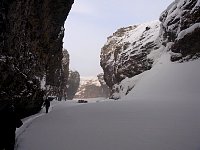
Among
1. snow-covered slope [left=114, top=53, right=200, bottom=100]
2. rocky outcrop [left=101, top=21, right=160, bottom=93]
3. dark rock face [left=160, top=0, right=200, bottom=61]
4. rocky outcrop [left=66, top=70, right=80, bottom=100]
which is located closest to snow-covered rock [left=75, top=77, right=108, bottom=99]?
rocky outcrop [left=66, top=70, right=80, bottom=100]

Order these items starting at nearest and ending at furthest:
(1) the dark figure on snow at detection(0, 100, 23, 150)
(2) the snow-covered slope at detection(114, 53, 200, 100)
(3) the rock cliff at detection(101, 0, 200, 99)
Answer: (1) the dark figure on snow at detection(0, 100, 23, 150) → (2) the snow-covered slope at detection(114, 53, 200, 100) → (3) the rock cliff at detection(101, 0, 200, 99)

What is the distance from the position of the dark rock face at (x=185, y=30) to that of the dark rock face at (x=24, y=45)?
41.1 feet

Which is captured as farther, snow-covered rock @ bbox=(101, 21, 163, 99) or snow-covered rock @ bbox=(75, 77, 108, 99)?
snow-covered rock @ bbox=(75, 77, 108, 99)

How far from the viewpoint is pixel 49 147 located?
24.0 feet

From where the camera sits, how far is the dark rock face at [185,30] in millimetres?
27188

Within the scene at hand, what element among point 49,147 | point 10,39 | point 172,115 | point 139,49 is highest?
point 139,49

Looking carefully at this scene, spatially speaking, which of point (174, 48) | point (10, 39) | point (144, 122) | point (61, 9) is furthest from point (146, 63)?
point (144, 122)

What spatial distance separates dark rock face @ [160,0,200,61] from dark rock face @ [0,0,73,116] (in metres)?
12.5

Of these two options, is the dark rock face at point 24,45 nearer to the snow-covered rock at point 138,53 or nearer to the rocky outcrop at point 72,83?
the snow-covered rock at point 138,53

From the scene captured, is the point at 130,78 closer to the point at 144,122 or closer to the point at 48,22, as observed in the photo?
the point at 48,22

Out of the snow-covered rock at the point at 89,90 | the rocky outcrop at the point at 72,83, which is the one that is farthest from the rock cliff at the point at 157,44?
the snow-covered rock at the point at 89,90

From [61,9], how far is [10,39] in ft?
33.2

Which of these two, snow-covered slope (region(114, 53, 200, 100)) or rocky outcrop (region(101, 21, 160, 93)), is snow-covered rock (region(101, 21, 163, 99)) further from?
snow-covered slope (region(114, 53, 200, 100))

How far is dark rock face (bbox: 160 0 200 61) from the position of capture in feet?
89.2
